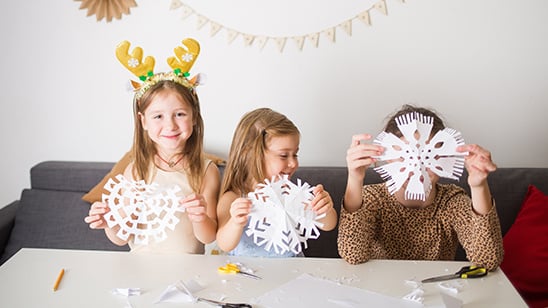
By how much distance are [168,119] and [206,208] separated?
269 mm

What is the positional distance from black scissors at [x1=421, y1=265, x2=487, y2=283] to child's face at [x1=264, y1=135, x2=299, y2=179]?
51 cm

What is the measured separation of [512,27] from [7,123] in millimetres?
2148

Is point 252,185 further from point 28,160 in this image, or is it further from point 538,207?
point 28,160

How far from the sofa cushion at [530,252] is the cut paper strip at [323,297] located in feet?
2.84

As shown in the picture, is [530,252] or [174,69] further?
[530,252]

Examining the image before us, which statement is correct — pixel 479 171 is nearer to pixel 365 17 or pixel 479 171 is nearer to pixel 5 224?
pixel 365 17

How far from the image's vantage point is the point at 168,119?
156 centimetres

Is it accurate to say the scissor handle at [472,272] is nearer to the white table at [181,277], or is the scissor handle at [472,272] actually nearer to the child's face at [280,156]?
the white table at [181,277]

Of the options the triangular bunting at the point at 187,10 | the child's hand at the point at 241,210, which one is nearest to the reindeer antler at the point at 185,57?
the child's hand at the point at 241,210

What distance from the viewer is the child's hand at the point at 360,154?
1.34 meters

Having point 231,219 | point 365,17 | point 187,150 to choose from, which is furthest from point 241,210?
point 365,17

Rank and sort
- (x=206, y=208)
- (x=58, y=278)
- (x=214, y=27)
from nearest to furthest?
(x=58, y=278) < (x=206, y=208) < (x=214, y=27)

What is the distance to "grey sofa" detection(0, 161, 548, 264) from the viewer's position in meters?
2.07

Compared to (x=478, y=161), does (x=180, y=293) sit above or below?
below
